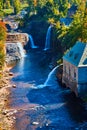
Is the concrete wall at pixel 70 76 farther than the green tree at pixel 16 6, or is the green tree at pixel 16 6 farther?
the green tree at pixel 16 6

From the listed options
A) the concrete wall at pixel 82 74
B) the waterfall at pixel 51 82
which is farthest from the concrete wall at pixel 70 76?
the waterfall at pixel 51 82

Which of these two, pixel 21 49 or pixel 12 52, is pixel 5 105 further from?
pixel 21 49

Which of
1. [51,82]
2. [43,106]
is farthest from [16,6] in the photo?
[43,106]

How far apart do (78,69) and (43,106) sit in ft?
25.8

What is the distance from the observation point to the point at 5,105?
202 feet

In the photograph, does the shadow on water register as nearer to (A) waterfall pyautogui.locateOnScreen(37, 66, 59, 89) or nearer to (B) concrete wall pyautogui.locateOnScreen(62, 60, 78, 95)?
(B) concrete wall pyautogui.locateOnScreen(62, 60, 78, 95)

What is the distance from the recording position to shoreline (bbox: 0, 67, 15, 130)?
53.3m

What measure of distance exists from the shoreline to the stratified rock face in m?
15.6

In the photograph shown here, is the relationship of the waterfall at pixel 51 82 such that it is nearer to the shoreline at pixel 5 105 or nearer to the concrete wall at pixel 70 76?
the concrete wall at pixel 70 76

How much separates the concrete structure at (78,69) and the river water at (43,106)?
1.70m

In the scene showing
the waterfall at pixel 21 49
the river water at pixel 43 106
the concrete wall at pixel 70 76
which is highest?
the concrete wall at pixel 70 76

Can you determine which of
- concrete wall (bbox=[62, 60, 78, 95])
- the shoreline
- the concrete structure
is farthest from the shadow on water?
the shoreline

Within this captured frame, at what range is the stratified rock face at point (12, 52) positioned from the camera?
10014 cm

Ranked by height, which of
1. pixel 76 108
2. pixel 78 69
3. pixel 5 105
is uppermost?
pixel 78 69
